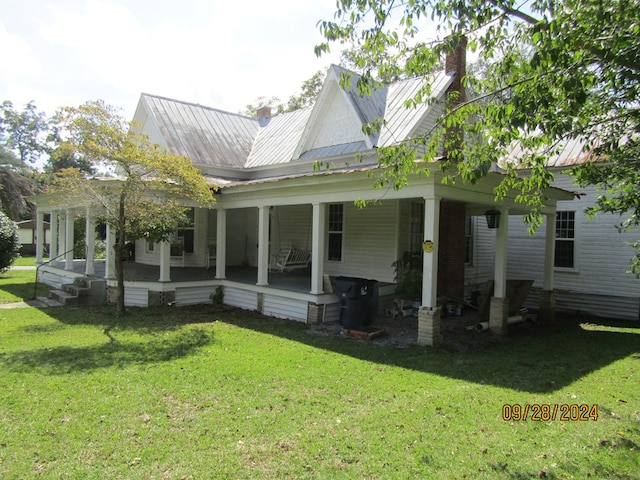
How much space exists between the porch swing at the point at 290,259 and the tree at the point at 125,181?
484cm

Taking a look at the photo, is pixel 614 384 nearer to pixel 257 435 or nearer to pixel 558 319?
pixel 257 435

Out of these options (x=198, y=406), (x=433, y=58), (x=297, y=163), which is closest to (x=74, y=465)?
(x=198, y=406)

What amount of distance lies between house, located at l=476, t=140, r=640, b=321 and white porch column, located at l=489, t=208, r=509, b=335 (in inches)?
142

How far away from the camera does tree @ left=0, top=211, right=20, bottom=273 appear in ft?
62.4

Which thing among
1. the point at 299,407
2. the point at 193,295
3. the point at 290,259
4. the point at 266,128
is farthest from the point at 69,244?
the point at 299,407

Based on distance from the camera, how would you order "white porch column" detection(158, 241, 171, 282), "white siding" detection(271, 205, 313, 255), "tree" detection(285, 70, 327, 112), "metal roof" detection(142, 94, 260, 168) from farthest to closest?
"tree" detection(285, 70, 327, 112) → "metal roof" detection(142, 94, 260, 168) → "white siding" detection(271, 205, 313, 255) → "white porch column" detection(158, 241, 171, 282)

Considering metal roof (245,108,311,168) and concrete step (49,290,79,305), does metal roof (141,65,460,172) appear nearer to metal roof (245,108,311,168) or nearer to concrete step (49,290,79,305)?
metal roof (245,108,311,168)

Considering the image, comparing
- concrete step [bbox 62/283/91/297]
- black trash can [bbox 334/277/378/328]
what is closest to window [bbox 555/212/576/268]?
black trash can [bbox 334/277/378/328]

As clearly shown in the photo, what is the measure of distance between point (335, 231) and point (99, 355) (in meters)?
8.32

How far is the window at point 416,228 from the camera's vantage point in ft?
43.7

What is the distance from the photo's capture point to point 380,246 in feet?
43.2

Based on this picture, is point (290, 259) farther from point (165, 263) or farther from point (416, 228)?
point (416, 228)

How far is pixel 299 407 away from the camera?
5.41 metres

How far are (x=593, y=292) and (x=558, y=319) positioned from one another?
1.74 m
